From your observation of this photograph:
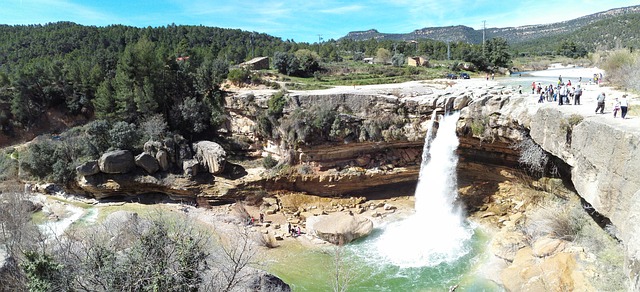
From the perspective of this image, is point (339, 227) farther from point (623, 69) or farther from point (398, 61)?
point (398, 61)

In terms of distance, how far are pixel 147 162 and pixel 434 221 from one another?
19887 millimetres

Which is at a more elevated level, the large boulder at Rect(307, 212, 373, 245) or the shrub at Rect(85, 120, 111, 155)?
the shrub at Rect(85, 120, 111, 155)

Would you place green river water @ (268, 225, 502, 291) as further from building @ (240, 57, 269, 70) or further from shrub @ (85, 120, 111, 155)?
building @ (240, 57, 269, 70)

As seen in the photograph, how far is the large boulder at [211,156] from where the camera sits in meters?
26.3

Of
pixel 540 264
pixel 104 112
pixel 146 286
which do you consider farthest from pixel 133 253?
pixel 104 112

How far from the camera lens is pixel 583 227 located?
54.4 feet

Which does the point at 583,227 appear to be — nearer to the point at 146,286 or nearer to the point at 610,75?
the point at 610,75

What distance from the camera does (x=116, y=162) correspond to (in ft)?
84.6

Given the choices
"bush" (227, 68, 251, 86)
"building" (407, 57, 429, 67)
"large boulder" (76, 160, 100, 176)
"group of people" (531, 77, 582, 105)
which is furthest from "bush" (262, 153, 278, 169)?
"building" (407, 57, 429, 67)

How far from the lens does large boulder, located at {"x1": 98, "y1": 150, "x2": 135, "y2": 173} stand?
25641 millimetres

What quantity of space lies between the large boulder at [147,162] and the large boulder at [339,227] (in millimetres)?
11957

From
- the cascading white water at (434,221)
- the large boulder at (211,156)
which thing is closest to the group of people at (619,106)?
the cascading white water at (434,221)

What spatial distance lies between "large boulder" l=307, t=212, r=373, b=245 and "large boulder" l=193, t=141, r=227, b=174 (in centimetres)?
783

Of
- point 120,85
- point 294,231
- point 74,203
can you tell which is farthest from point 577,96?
point 120,85
